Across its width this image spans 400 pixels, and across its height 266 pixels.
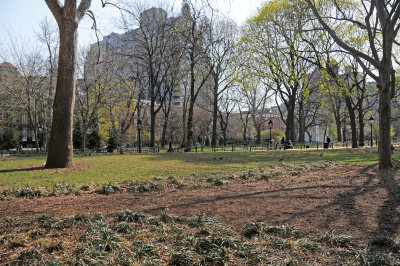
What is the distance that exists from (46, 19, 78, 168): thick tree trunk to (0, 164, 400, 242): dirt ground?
592 cm

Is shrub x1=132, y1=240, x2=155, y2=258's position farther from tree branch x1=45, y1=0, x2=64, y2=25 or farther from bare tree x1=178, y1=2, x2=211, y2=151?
bare tree x1=178, y1=2, x2=211, y2=151

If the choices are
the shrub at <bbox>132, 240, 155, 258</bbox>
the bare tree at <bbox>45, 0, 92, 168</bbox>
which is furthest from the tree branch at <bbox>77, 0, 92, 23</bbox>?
the shrub at <bbox>132, 240, 155, 258</bbox>

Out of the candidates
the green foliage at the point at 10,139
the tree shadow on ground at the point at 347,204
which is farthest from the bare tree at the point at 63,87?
the green foliage at the point at 10,139

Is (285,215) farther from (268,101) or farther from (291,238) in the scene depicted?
(268,101)

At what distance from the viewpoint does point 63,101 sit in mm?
11789

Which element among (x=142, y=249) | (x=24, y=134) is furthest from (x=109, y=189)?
(x=24, y=134)

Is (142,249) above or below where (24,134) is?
below

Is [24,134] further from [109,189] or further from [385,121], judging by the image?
[385,121]

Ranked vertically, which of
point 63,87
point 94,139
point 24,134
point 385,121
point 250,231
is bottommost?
point 250,231

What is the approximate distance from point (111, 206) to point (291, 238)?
3362 mm

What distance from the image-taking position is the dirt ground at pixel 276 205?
411 cm

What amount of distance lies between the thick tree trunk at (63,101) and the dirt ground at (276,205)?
592 centimetres

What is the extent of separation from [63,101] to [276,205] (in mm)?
10103

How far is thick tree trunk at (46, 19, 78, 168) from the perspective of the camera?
1175cm
